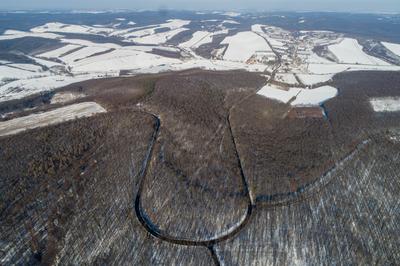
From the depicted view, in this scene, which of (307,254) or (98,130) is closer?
(307,254)

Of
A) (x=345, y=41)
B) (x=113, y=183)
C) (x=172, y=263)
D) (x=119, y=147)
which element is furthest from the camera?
(x=345, y=41)

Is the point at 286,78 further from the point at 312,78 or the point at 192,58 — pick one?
the point at 192,58

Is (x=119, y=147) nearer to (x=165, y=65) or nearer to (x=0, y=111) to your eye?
(x=0, y=111)

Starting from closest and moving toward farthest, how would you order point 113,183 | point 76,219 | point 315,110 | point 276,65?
1. point 76,219
2. point 113,183
3. point 315,110
4. point 276,65

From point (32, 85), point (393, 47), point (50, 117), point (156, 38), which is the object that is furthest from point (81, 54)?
point (393, 47)

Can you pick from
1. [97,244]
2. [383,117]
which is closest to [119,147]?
[97,244]

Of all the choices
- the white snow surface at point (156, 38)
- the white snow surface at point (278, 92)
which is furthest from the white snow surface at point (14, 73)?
the white snow surface at point (278, 92)
